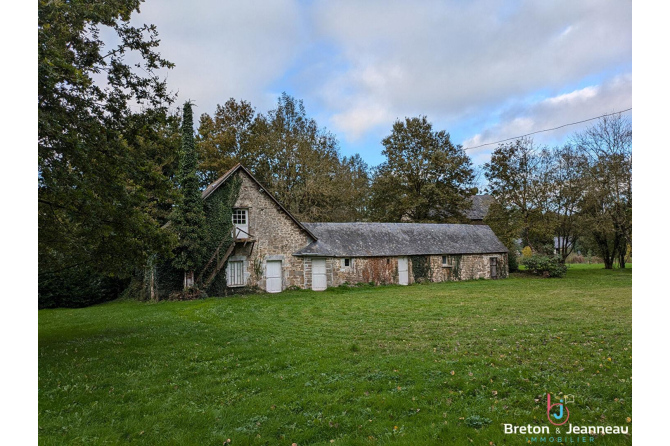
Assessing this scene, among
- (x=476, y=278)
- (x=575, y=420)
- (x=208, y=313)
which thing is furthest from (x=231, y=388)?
(x=476, y=278)

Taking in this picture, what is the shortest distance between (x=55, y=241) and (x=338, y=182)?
26.0 m

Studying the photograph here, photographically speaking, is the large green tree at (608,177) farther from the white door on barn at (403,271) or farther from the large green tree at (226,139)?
the large green tree at (226,139)

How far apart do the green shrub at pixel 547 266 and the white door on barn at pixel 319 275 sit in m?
17.2

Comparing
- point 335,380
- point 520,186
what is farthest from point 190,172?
point 520,186

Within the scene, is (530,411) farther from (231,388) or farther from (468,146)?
(468,146)

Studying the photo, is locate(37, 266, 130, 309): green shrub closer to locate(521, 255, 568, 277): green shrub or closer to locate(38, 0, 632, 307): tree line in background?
locate(38, 0, 632, 307): tree line in background

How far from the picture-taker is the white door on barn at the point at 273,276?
20.5m

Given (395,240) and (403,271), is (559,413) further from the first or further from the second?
(395,240)

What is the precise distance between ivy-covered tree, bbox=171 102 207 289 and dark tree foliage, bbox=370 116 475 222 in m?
20.6

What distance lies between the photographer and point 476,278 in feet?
85.2

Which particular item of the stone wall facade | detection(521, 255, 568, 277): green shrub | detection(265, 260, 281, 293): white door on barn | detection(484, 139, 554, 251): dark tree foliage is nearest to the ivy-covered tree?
the stone wall facade

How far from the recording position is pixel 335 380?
17.8 feet

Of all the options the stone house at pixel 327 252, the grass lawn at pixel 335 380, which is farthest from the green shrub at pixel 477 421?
the stone house at pixel 327 252

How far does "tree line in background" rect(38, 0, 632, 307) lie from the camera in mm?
6859
